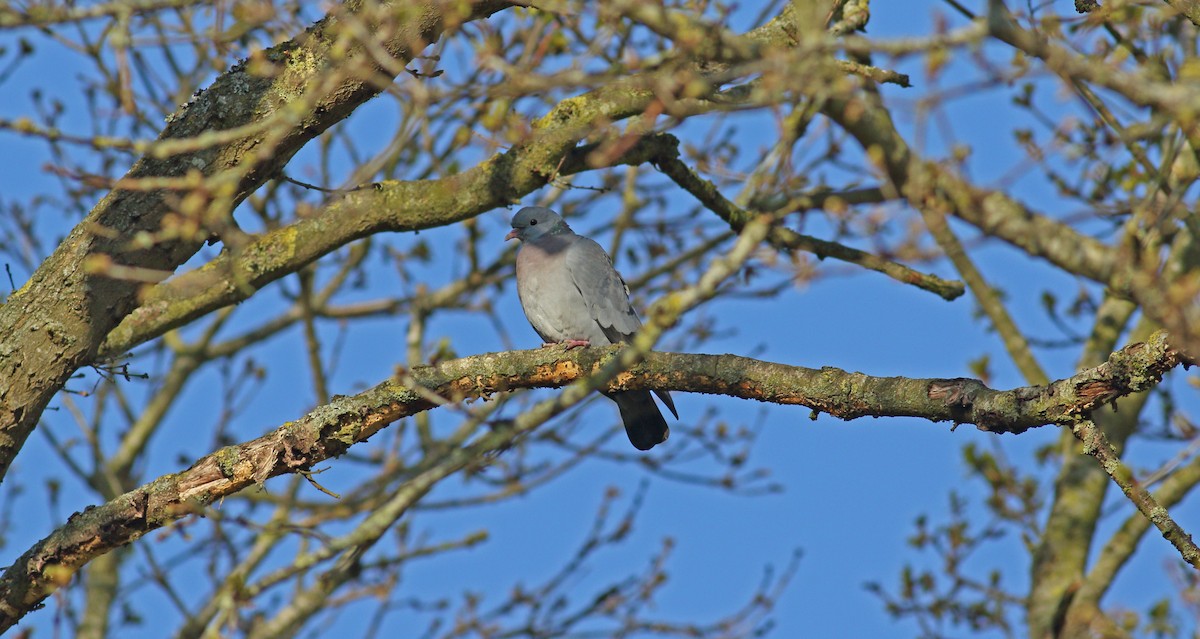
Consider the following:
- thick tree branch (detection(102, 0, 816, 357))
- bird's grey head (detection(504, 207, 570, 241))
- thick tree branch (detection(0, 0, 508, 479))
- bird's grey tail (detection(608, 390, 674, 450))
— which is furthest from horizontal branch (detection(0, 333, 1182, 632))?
bird's grey head (detection(504, 207, 570, 241))

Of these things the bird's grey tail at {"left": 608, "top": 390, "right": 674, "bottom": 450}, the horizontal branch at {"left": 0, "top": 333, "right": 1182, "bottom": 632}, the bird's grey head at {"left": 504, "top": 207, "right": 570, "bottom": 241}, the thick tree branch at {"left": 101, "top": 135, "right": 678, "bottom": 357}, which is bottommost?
the horizontal branch at {"left": 0, "top": 333, "right": 1182, "bottom": 632}

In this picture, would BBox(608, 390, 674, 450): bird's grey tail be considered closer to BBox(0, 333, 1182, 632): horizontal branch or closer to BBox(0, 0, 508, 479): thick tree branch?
BBox(0, 333, 1182, 632): horizontal branch

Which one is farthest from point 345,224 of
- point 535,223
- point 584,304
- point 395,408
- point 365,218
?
point 535,223

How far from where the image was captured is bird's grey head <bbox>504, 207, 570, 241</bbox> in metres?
6.33

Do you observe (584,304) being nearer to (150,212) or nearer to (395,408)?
(395,408)

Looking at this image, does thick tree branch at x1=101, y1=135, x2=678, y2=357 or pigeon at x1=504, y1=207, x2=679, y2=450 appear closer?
thick tree branch at x1=101, y1=135, x2=678, y2=357

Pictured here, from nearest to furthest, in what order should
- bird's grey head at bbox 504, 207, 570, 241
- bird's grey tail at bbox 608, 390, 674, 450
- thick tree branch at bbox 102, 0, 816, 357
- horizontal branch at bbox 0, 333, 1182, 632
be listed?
1. horizontal branch at bbox 0, 333, 1182, 632
2. thick tree branch at bbox 102, 0, 816, 357
3. bird's grey tail at bbox 608, 390, 674, 450
4. bird's grey head at bbox 504, 207, 570, 241

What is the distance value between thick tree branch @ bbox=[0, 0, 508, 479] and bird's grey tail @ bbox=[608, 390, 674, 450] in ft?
6.84

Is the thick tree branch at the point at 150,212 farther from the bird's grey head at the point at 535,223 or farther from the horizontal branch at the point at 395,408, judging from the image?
the bird's grey head at the point at 535,223

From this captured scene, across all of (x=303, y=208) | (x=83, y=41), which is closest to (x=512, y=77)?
(x=303, y=208)

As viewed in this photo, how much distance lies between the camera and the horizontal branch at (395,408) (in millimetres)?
3521

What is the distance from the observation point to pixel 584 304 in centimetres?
561

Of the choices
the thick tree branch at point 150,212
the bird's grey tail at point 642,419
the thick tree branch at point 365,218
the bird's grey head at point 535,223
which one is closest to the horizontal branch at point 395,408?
the thick tree branch at point 150,212

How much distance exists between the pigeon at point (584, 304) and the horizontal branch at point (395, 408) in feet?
5.16
